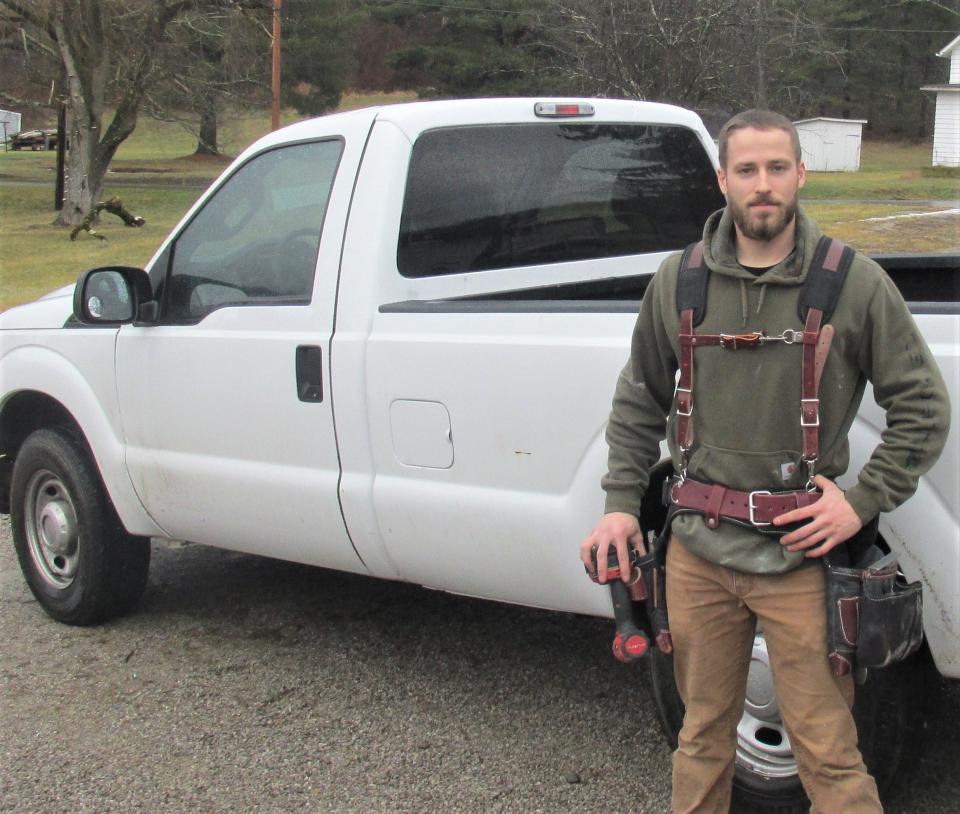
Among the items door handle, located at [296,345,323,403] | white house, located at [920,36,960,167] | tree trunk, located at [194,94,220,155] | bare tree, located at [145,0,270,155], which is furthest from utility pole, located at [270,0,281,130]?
door handle, located at [296,345,323,403]

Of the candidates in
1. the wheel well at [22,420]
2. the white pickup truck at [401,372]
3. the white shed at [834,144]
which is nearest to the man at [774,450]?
the white pickup truck at [401,372]

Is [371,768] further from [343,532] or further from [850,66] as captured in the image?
[850,66]

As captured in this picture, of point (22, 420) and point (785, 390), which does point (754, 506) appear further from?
point (22, 420)

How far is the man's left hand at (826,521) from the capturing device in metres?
2.49

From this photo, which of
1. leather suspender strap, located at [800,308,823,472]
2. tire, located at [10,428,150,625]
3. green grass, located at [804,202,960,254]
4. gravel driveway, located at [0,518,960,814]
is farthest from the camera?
green grass, located at [804,202,960,254]

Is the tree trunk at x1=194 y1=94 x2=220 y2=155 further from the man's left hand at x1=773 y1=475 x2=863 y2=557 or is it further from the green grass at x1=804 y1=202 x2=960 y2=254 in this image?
the man's left hand at x1=773 y1=475 x2=863 y2=557

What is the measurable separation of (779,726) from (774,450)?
3.29ft

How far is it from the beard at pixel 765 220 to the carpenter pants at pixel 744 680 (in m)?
0.68

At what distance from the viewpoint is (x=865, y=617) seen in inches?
99.0

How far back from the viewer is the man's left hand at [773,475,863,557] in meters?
2.49

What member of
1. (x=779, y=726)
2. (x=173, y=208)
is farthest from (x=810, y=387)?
(x=173, y=208)

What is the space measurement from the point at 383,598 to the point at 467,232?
175cm

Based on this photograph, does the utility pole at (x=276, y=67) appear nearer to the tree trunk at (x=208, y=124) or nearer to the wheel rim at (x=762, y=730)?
the tree trunk at (x=208, y=124)

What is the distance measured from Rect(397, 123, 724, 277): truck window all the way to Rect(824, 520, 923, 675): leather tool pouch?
185cm
